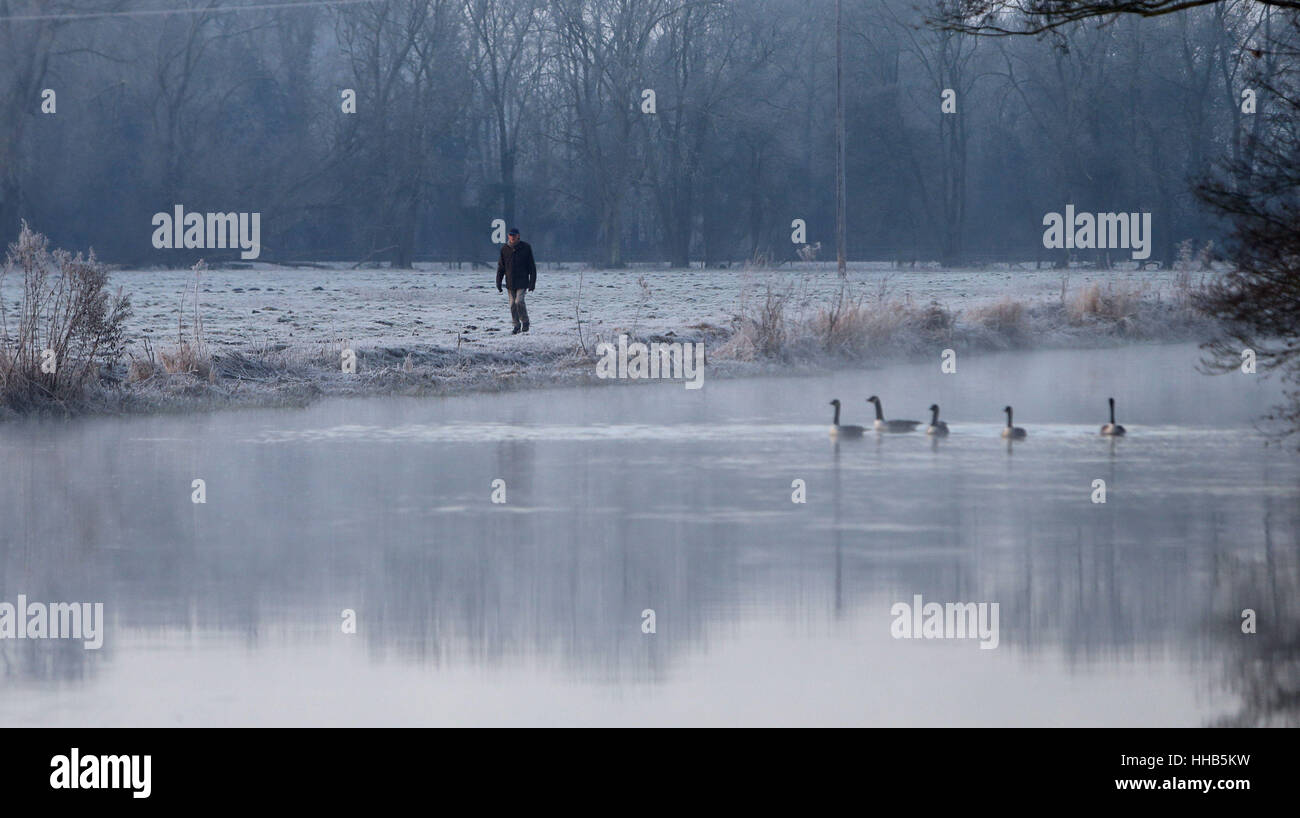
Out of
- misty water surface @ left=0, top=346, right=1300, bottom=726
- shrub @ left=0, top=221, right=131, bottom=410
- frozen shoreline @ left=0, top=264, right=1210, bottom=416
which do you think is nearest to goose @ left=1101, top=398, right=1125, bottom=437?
misty water surface @ left=0, top=346, right=1300, bottom=726

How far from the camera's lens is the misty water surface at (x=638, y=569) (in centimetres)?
760

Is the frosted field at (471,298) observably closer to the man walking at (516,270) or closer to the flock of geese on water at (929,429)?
the man walking at (516,270)

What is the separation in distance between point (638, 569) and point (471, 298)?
1094 inches

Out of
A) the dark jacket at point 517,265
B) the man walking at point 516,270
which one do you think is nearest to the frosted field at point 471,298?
the man walking at point 516,270

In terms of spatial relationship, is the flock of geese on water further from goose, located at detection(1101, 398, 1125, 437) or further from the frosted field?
the frosted field

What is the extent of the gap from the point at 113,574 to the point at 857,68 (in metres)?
57.3

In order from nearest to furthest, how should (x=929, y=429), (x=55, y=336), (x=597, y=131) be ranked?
1. (x=929, y=429)
2. (x=55, y=336)
3. (x=597, y=131)

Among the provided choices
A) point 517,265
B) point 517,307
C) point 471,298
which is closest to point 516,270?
point 517,265

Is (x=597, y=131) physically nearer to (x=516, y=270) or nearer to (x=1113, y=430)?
(x=516, y=270)

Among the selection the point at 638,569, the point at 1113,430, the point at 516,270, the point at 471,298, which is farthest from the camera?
the point at 471,298

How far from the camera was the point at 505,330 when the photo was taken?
92.6ft

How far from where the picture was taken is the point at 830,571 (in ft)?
33.6

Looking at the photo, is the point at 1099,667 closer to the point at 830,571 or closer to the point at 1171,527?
the point at 830,571
